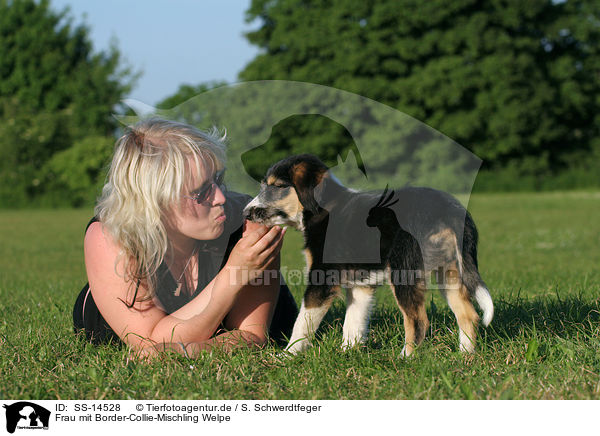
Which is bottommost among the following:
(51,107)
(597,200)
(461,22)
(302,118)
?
(597,200)

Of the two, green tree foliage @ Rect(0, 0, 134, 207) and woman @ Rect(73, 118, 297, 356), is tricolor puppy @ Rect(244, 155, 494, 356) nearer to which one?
woman @ Rect(73, 118, 297, 356)

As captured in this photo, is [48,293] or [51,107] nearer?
[48,293]

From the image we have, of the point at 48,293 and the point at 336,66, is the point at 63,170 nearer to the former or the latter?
the point at 336,66

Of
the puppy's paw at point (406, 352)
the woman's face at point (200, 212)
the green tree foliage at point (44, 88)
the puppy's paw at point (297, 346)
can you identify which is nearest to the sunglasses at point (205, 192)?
the woman's face at point (200, 212)

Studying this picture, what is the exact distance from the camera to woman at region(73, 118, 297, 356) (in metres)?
2.86

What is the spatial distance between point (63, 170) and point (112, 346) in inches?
1001

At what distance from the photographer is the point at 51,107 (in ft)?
135

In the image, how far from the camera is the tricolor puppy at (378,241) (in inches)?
114

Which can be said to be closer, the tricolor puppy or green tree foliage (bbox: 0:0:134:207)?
the tricolor puppy

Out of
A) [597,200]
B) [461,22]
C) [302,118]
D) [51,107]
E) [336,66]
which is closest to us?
[302,118]

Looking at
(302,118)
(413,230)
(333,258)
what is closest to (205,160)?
(302,118)

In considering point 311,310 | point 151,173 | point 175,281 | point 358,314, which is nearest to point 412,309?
point 358,314
